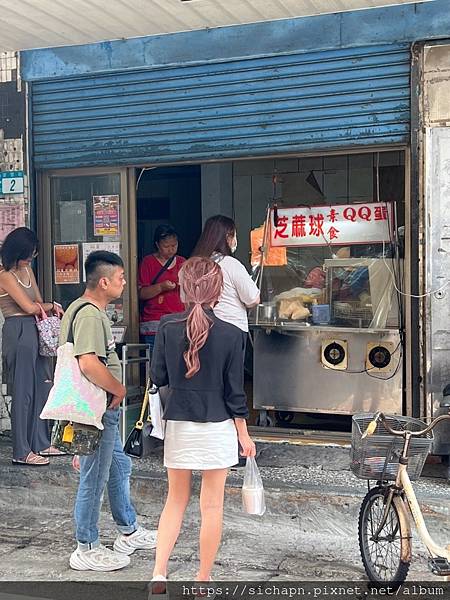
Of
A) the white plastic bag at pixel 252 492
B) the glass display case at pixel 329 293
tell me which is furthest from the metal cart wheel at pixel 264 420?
the white plastic bag at pixel 252 492

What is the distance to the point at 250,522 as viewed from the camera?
17.3 ft

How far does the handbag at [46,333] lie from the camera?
242 inches

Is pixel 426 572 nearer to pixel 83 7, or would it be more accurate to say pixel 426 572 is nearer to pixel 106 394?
pixel 106 394

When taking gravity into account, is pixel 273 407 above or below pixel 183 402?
below

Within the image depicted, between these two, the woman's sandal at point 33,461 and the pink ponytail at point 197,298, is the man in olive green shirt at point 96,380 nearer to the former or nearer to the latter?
the pink ponytail at point 197,298

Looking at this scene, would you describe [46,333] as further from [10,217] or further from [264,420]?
[264,420]

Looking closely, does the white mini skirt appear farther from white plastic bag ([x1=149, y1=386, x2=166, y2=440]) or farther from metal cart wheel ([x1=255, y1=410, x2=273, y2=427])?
metal cart wheel ([x1=255, y1=410, x2=273, y2=427])

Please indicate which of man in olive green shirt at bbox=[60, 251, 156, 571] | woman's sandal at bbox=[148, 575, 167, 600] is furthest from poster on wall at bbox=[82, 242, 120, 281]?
woman's sandal at bbox=[148, 575, 167, 600]

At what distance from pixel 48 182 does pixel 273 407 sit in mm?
2877

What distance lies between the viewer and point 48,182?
7.11 m

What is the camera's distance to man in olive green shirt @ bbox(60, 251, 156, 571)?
4367 millimetres

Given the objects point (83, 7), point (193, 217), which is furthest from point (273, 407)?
point (193, 217)

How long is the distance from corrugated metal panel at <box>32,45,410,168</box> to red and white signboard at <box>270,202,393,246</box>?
83 cm

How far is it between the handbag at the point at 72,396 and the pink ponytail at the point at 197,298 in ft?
2.56
